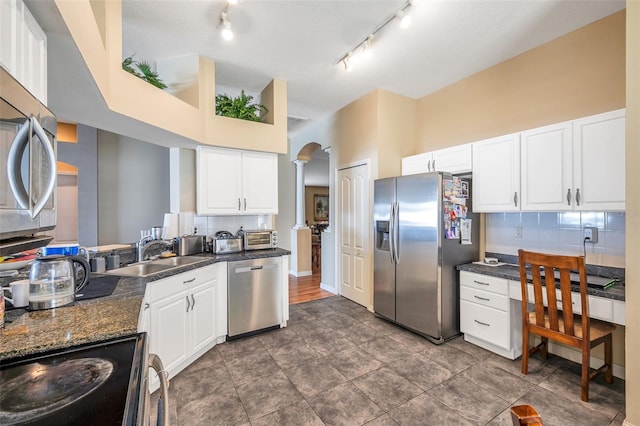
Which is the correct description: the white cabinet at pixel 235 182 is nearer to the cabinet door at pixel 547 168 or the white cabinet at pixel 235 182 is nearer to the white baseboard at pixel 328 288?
A: the white baseboard at pixel 328 288

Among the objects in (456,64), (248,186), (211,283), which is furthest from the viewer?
(248,186)

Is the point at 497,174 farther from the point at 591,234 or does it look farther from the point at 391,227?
the point at 391,227

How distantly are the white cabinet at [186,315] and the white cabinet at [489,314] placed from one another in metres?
2.50

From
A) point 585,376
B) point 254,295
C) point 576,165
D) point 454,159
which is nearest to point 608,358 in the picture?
point 585,376

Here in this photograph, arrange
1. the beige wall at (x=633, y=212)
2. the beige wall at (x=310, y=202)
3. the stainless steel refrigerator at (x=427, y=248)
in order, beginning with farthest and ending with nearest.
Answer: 1. the beige wall at (x=310, y=202)
2. the stainless steel refrigerator at (x=427, y=248)
3. the beige wall at (x=633, y=212)

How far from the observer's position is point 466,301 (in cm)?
285

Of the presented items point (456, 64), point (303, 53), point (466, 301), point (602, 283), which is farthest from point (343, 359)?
point (456, 64)

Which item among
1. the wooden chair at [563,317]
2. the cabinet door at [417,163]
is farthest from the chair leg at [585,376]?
the cabinet door at [417,163]

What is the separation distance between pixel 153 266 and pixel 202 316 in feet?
2.12

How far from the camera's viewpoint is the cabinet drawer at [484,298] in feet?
8.39

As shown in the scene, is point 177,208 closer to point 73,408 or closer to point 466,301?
point 73,408

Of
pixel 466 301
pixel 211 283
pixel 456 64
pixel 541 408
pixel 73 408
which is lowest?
pixel 541 408

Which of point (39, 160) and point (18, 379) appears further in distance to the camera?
point (39, 160)

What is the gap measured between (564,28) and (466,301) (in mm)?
2719
